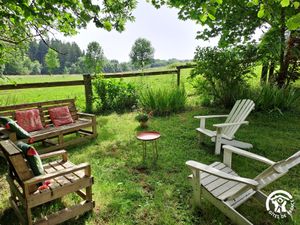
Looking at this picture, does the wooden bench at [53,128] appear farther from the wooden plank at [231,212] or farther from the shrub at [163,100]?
the wooden plank at [231,212]

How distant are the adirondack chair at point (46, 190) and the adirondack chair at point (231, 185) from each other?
112cm

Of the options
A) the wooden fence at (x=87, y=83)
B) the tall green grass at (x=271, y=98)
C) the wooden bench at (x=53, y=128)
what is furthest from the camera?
the tall green grass at (x=271, y=98)

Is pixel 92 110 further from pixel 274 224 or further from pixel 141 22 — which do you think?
pixel 274 224

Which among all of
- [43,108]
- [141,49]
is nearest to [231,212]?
[43,108]

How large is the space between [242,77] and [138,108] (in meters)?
3.07

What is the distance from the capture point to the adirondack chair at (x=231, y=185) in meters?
1.84

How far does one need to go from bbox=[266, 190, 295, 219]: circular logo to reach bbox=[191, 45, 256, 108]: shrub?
370 centimetres

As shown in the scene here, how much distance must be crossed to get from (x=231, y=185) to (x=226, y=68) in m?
4.19

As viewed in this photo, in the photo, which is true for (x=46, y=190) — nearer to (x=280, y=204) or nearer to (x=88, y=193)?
(x=88, y=193)

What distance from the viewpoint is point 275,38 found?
5445 mm

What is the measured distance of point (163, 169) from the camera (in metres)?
3.27

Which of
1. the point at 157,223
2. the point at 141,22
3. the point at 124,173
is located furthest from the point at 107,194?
the point at 141,22

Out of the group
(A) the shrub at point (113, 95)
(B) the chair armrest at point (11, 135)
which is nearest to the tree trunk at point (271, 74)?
(A) the shrub at point (113, 95)

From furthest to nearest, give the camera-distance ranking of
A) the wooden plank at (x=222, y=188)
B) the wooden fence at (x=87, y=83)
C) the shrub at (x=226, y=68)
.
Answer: the shrub at (x=226, y=68) → the wooden fence at (x=87, y=83) → the wooden plank at (x=222, y=188)
